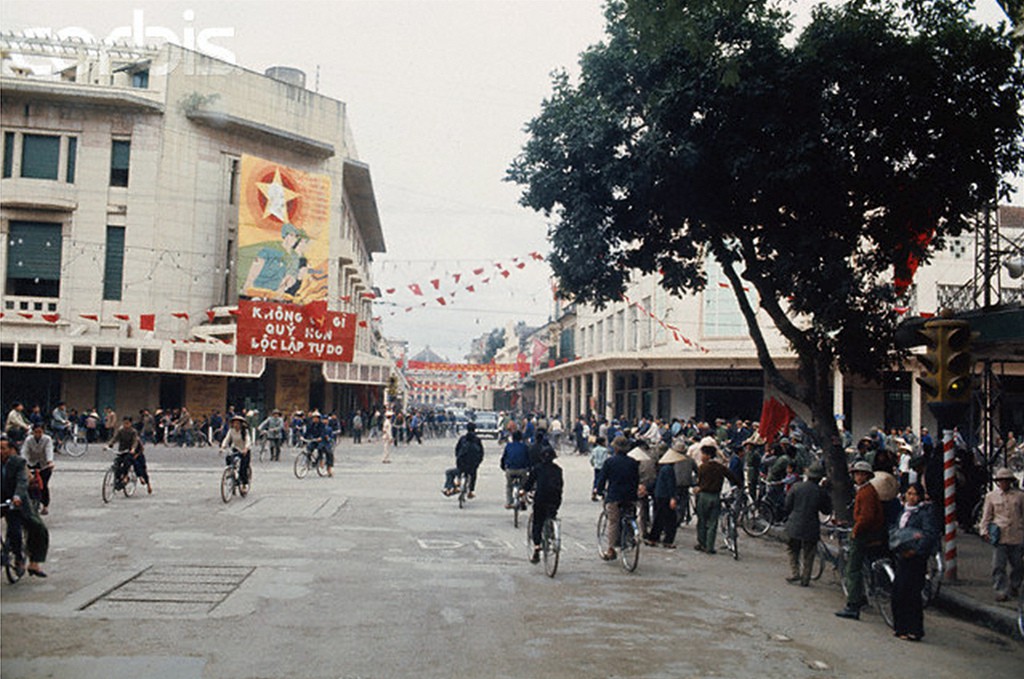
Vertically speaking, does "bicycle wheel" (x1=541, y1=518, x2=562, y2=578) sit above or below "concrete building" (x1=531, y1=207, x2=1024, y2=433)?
below

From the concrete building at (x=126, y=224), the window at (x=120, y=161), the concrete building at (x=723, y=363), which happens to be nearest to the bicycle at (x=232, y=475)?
the concrete building at (x=126, y=224)

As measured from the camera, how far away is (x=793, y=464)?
680 inches

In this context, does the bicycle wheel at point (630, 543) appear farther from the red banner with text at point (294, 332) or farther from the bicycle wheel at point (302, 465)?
the red banner with text at point (294, 332)

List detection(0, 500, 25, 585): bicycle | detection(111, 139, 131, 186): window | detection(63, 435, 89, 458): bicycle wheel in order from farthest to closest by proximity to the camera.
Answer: detection(111, 139, 131, 186): window
detection(63, 435, 89, 458): bicycle wheel
detection(0, 500, 25, 585): bicycle

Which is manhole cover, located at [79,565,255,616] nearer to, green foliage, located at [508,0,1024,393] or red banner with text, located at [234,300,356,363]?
green foliage, located at [508,0,1024,393]

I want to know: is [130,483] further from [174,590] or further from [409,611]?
[409,611]

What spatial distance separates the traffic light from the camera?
34.9 feet

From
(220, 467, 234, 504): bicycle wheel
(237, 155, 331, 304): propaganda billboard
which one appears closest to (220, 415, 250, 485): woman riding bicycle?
(220, 467, 234, 504): bicycle wheel

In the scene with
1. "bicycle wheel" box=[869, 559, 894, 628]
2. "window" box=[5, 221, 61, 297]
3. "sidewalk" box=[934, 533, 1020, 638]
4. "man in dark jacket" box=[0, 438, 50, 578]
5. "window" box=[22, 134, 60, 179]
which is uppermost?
"window" box=[22, 134, 60, 179]

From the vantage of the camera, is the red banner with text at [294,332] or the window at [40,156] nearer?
the red banner with text at [294,332]

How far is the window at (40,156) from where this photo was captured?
3784cm

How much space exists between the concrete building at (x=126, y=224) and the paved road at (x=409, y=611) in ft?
78.0

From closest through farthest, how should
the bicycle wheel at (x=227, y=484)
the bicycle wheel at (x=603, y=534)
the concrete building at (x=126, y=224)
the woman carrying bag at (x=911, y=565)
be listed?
the woman carrying bag at (x=911, y=565) → the bicycle wheel at (x=603, y=534) → the bicycle wheel at (x=227, y=484) → the concrete building at (x=126, y=224)

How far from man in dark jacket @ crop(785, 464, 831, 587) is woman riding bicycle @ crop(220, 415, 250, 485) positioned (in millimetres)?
10573
